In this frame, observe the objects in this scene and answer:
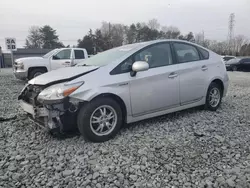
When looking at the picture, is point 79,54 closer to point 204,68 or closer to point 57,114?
point 204,68

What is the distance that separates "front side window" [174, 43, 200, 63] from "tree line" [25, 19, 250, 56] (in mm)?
37737

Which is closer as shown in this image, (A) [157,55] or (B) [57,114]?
(B) [57,114]

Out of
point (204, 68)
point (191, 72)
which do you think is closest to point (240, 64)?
point (204, 68)

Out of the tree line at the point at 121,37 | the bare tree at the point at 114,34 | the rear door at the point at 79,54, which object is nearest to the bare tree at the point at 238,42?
the tree line at the point at 121,37

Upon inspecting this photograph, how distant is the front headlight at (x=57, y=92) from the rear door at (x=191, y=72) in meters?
2.03

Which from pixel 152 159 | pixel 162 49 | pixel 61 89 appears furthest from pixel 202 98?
pixel 61 89

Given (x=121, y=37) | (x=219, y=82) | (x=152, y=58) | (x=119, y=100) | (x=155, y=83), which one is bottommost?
(x=119, y=100)

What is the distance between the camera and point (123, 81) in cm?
356

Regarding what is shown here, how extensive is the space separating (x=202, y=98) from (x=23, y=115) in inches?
147

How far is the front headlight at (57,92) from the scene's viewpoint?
3.20 metres

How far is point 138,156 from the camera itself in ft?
9.84

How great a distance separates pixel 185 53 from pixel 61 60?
7598mm

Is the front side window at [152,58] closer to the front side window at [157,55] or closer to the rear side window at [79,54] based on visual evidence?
the front side window at [157,55]

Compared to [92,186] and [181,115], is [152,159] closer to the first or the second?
[92,186]
